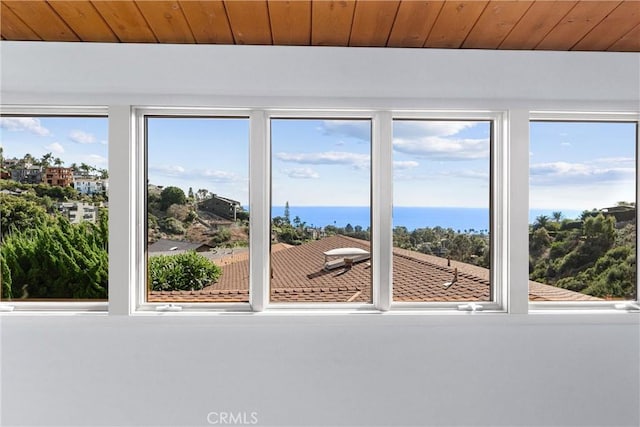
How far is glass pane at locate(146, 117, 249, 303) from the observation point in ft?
6.58

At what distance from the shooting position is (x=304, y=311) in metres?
1.98

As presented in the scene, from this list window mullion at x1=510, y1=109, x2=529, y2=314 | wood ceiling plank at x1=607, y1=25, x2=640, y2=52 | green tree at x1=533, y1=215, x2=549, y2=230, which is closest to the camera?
wood ceiling plank at x1=607, y1=25, x2=640, y2=52

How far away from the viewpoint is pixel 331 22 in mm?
1761

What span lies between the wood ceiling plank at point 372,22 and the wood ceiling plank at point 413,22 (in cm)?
3

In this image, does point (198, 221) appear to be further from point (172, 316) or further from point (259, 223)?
point (172, 316)

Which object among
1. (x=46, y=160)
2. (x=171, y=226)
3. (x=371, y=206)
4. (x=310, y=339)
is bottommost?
(x=310, y=339)

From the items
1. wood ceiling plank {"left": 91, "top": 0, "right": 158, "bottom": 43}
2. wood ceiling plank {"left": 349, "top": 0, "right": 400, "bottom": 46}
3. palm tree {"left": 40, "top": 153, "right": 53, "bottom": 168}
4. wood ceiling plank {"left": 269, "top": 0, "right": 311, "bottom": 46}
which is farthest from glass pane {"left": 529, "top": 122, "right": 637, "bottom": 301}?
palm tree {"left": 40, "top": 153, "right": 53, "bottom": 168}

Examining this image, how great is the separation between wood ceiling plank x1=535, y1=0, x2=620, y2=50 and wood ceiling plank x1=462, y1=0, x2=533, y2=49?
20 cm

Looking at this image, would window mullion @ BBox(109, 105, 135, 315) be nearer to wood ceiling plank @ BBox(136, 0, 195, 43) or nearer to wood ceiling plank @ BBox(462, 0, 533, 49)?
wood ceiling plank @ BBox(136, 0, 195, 43)

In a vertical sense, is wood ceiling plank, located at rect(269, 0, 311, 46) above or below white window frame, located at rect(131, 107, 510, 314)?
above

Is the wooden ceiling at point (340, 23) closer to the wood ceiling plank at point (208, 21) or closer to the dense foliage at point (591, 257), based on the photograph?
the wood ceiling plank at point (208, 21)

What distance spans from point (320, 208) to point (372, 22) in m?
0.87

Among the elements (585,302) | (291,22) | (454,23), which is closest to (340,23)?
(291,22)

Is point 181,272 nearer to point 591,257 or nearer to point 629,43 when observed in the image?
point 591,257
